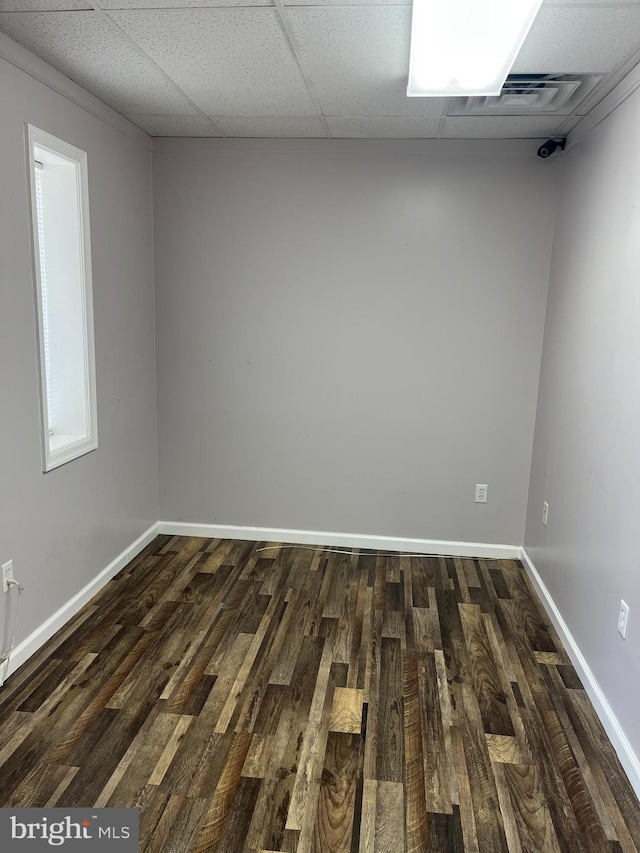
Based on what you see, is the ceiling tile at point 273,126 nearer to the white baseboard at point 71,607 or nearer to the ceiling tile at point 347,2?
the ceiling tile at point 347,2

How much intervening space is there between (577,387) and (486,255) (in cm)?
105

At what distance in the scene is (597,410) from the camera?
249cm

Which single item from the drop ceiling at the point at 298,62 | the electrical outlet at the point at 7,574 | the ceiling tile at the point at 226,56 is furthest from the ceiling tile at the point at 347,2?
the electrical outlet at the point at 7,574

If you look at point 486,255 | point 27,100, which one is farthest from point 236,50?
point 486,255

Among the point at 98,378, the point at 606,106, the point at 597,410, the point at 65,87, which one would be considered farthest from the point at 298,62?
the point at 597,410

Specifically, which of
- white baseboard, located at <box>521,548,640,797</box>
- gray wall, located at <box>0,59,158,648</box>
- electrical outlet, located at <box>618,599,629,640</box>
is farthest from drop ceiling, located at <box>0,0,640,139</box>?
white baseboard, located at <box>521,548,640,797</box>

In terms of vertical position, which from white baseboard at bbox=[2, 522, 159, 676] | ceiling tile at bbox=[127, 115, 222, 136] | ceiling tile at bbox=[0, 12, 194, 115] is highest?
ceiling tile at bbox=[127, 115, 222, 136]

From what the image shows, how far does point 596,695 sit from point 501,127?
2600mm

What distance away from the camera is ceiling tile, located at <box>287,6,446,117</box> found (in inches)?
77.4

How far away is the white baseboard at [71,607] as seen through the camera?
2.47 m

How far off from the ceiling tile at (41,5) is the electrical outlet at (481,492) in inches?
115

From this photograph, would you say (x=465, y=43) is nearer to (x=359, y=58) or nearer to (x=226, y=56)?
(x=359, y=58)

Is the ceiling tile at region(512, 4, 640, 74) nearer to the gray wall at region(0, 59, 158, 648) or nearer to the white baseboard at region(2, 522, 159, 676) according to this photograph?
the gray wall at region(0, 59, 158, 648)

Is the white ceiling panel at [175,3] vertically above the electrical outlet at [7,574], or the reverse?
the white ceiling panel at [175,3]
